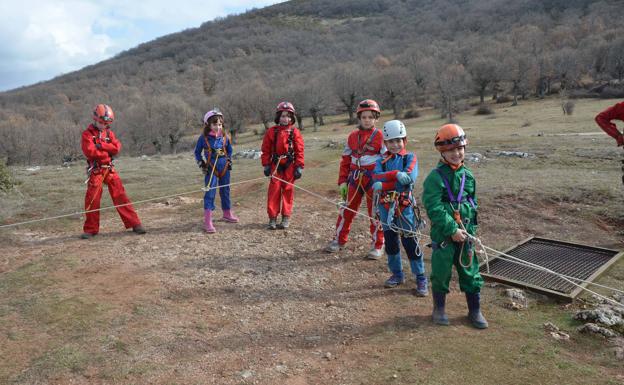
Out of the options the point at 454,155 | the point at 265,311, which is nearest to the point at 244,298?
the point at 265,311

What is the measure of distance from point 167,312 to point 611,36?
117 m

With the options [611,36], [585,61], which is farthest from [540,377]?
[611,36]

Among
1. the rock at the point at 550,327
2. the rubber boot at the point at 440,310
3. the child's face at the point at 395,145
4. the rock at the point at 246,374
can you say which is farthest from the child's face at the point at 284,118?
the rock at the point at 550,327

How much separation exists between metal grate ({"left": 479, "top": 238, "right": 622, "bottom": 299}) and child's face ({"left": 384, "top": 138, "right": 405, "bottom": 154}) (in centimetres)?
193

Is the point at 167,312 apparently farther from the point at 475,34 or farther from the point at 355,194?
the point at 475,34

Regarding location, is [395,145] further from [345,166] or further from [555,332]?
[555,332]

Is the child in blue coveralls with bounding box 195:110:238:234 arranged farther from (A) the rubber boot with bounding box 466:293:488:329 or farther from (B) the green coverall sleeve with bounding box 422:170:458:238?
(A) the rubber boot with bounding box 466:293:488:329

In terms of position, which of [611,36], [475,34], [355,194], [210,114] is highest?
[475,34]

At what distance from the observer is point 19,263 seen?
6832 mm

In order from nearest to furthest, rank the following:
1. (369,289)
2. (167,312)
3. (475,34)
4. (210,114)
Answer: (167,312)
(369,289)
(210,114)
(475,34)

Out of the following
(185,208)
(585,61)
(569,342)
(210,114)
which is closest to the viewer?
(569,342)

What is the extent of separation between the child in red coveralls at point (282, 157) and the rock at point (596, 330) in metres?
5.17

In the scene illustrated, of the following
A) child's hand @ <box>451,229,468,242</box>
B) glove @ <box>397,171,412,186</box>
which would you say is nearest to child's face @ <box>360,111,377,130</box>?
glove @ <box>397,171,412,186</box>

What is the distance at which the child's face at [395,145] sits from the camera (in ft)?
18.8
